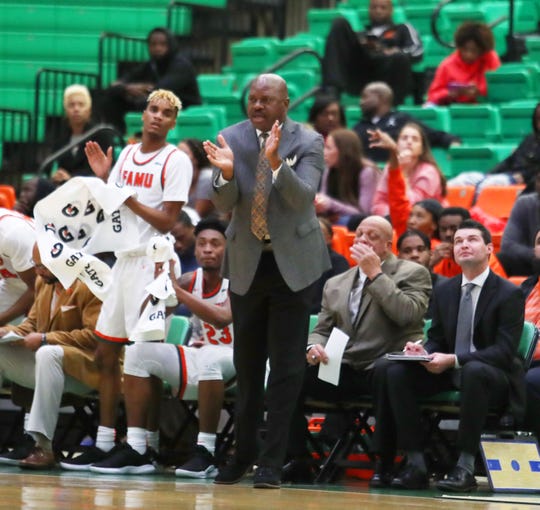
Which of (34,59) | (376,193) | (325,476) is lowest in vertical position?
(325,476)

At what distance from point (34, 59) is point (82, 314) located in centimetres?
839

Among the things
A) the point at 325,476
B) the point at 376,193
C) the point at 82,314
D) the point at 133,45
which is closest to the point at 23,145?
the point at 133,45

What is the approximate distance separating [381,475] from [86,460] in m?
1.61

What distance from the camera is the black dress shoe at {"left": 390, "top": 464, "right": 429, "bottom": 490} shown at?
751 centimetres

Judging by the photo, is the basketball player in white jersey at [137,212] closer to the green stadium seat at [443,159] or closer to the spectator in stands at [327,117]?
the spectator in stands at [327,117]

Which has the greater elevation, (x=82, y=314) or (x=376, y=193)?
(x=376, y=193)

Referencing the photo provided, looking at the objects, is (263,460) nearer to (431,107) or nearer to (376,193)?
(376,193)

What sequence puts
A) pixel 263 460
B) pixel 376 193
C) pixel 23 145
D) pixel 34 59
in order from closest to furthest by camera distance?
pixel 263 460 → pixel 376 193 → pixel 23 145 → pixel 34 59

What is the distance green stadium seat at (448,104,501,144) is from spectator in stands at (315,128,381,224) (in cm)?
194

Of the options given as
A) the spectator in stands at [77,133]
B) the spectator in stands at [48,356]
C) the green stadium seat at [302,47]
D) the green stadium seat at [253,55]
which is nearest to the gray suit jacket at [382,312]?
the spectator in stands at [48,356]

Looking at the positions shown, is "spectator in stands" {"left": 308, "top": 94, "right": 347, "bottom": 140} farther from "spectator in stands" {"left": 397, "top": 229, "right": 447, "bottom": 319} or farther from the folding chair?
→ the folding chair

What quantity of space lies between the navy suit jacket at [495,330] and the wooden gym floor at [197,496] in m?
0.59

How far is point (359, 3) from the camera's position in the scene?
52.1 feet

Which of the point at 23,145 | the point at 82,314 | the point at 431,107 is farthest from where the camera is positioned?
the point at 23,145
